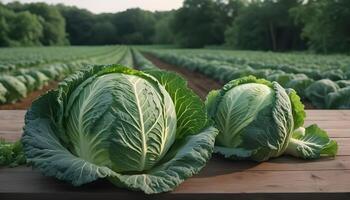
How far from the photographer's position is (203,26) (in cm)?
8606

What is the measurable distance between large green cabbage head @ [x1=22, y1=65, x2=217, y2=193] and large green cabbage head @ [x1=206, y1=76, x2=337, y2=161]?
0.68 ft

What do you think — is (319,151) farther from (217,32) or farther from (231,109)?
(217,32)

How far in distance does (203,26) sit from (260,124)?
85294 millimetres

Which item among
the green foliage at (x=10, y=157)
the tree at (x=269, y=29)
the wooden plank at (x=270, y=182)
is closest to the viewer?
the wooden plank at (x=270, y=182)

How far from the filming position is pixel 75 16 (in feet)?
361

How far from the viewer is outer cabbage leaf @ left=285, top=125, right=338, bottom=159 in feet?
7.85

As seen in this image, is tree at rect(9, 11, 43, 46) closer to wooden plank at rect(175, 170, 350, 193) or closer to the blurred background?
the blurred background

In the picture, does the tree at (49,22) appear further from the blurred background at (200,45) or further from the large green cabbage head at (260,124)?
the large green cabbage head at (260,124)

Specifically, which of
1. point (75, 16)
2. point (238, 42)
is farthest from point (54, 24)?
point (238, 42)

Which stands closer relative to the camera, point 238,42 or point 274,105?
point 274,105

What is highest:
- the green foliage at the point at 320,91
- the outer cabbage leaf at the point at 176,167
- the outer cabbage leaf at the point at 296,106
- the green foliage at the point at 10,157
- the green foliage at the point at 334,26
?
the outer cabbage leaf at the point at 296,106

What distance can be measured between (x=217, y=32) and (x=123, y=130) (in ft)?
Result: 286

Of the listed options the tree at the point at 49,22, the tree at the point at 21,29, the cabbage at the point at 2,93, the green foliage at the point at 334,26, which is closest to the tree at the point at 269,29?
the green foliage at the point at 334,26

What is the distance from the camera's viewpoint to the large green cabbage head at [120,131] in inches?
73.3
